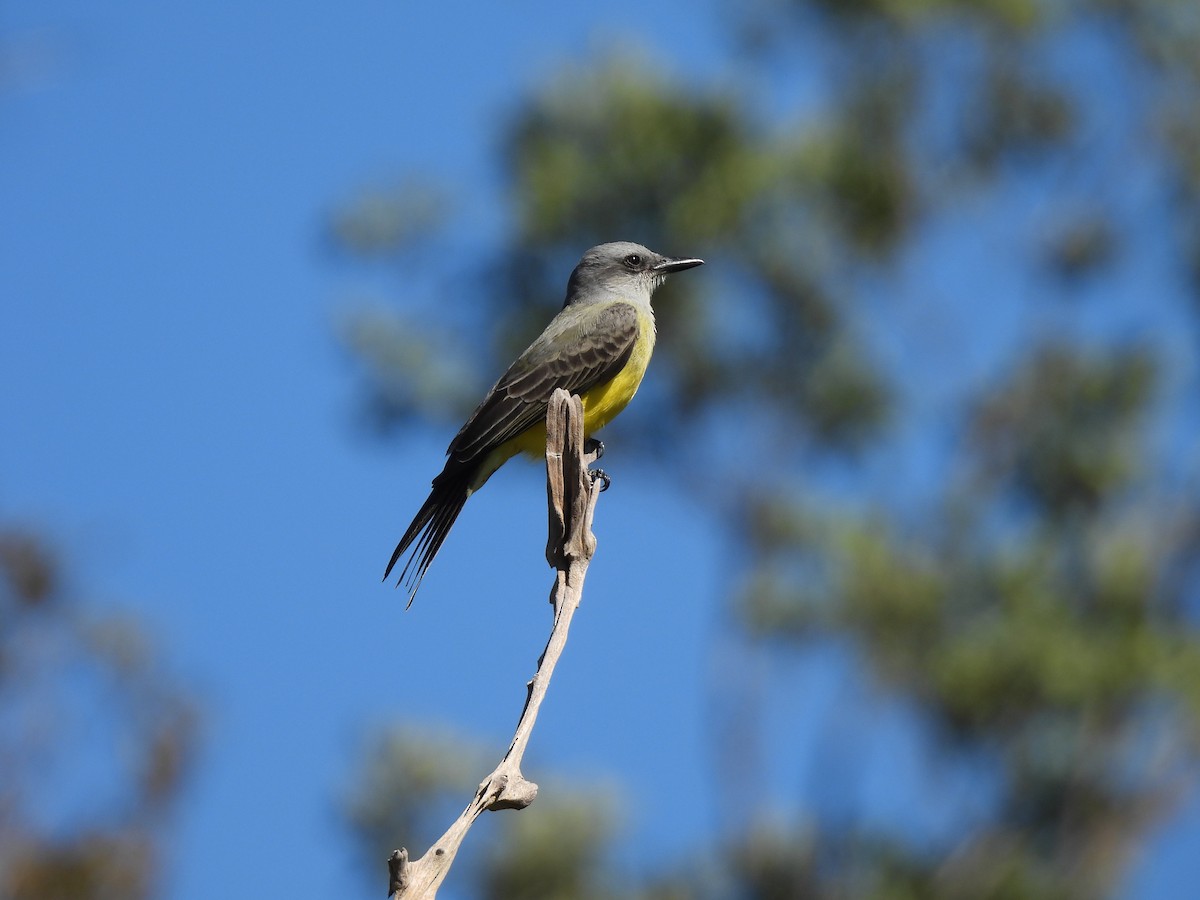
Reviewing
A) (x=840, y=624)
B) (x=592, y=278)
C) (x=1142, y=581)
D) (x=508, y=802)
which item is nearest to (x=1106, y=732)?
(x=1142, y=581)

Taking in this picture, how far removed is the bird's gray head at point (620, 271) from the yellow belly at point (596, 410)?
91 centimetres

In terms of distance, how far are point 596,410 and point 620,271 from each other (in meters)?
1.51

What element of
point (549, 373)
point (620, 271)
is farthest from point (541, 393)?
point (620, 271)

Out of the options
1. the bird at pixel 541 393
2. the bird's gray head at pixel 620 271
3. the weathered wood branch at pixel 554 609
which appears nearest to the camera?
the weathered wood branch at pixel 554 609

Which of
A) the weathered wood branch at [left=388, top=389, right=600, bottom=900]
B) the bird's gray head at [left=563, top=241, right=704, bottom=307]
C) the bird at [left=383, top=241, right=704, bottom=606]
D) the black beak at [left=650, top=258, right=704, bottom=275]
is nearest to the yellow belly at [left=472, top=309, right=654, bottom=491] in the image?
the bird at [left=383, top=241, right=704, bottom=606]

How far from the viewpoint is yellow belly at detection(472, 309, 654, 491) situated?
22.9 ft

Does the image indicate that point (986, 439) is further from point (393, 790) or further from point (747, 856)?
point (393, 790)

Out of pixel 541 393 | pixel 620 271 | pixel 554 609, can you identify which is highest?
pixel 620 271

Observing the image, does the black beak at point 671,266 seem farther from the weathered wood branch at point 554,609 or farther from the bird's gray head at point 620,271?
the weathered wood branch at point 554,609

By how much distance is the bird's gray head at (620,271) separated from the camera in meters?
8.35

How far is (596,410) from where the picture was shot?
7.16 meters

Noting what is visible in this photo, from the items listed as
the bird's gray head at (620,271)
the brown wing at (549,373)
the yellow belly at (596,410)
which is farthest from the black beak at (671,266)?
the yellow belly at (596,410)

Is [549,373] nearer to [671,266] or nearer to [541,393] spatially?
[541,393]

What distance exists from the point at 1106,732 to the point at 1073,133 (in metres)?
8.52
